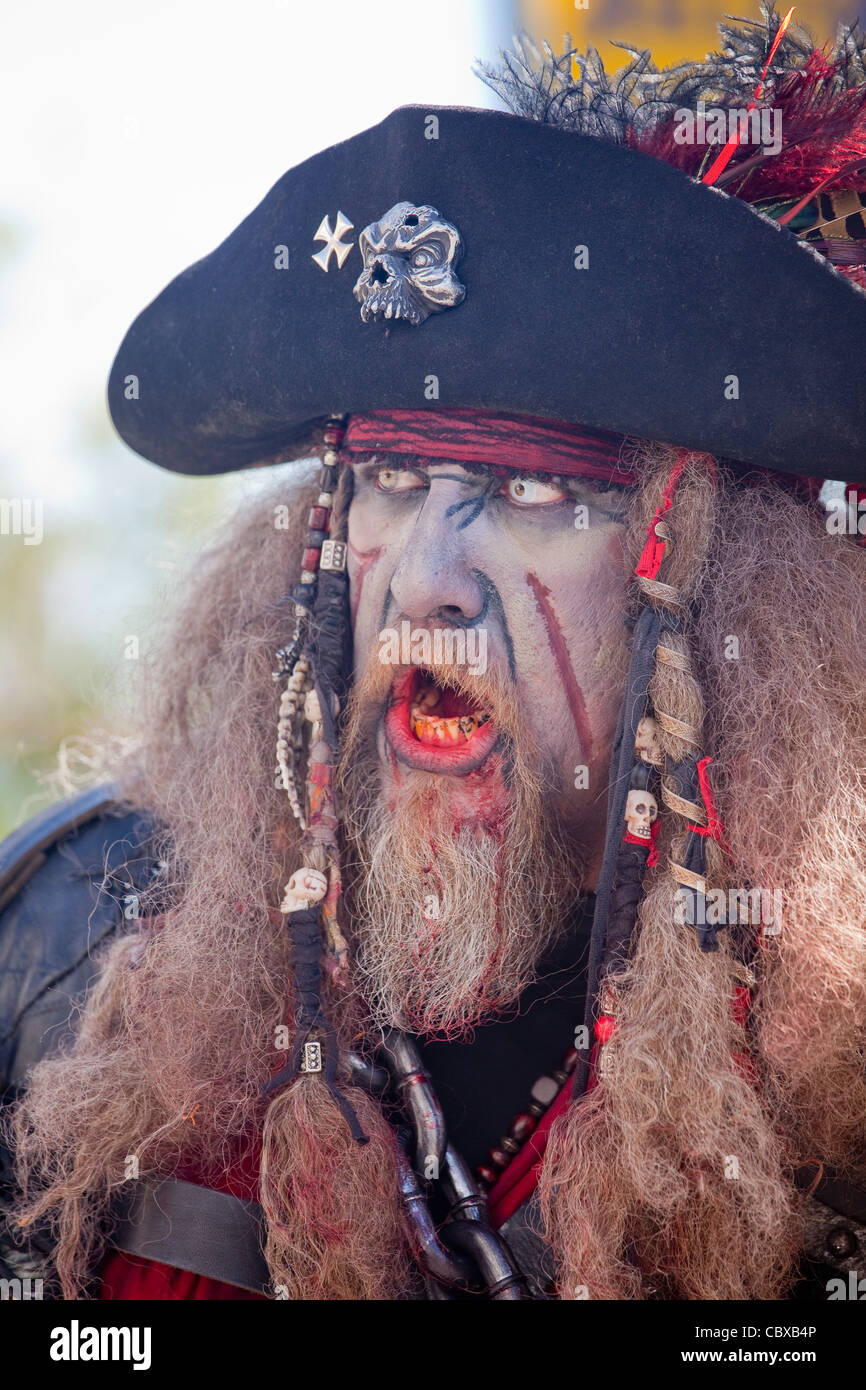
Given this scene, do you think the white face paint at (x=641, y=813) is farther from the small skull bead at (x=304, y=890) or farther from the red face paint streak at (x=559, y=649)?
the small skull bead at (x=304, y=890)

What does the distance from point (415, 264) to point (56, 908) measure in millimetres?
1451

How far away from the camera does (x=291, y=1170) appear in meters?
1.85

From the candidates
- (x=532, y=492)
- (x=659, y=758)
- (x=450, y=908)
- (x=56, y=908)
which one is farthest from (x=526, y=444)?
(x=56, y=908)

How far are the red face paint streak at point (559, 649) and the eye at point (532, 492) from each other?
0.12m

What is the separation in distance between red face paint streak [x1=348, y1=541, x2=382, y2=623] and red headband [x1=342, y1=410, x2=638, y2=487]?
9.7 inches

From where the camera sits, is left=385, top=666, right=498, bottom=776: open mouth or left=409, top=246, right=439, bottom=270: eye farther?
left=385, top=666, right=498, bottom=776: open mouth

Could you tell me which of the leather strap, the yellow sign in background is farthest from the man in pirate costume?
the yellow sign in background

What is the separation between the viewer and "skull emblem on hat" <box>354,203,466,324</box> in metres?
1.78

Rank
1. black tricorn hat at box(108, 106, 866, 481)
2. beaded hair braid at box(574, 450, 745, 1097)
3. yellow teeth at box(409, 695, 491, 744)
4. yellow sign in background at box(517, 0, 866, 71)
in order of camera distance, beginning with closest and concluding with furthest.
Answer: black tricorn hat at box(108, 106, 866, 481)
beaded hair braid at box(574, 450, 745, 1097)
yellow teeth at box(409, 695, 491, 744)
yellow sign in background at box(517, 0, 866, 71)

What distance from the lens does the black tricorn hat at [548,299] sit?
5.48ft

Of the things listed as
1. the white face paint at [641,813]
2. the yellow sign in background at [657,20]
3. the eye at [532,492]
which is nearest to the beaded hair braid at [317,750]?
the eye at [532,492]

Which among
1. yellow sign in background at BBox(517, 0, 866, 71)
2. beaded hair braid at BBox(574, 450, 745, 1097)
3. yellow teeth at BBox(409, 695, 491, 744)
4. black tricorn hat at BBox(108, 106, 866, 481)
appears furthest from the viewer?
yellow sign in background at BBox(517, 0, 866, 71)

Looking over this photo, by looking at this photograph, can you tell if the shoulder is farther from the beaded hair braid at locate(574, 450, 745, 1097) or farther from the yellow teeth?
the beaded hair braid at locate(574, 450, 745, 1097)

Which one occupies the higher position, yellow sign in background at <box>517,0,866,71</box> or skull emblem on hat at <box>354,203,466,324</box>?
yellow sign in background at <box>517,0,866,71</box>
